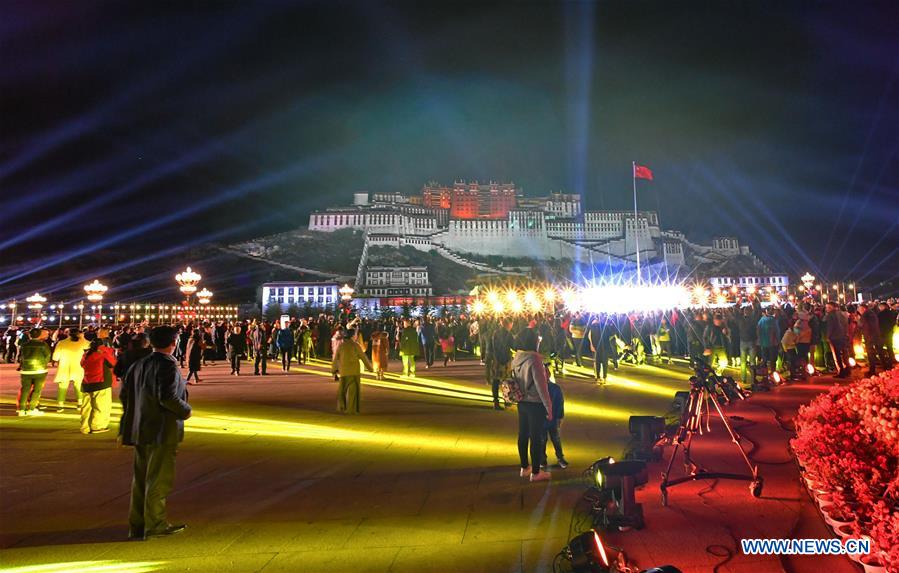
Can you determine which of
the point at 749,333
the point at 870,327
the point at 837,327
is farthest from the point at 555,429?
the point at 870,327

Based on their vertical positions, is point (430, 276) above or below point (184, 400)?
above

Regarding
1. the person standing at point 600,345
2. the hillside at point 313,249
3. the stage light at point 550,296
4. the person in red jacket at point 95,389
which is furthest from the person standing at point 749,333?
the hillside at point 313,249

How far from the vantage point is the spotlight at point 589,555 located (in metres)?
2.58

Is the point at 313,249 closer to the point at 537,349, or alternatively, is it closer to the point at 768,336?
the point at 768,336

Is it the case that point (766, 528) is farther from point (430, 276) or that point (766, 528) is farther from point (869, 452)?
point (430, 276)

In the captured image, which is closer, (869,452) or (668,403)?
Answer: (869,452)

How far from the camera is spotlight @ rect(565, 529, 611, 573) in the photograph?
2580 millimetres

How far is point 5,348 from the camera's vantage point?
2148cm

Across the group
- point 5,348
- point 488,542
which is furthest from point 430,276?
point 488,542

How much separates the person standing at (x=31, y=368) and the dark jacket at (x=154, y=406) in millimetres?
6280

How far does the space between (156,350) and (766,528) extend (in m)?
4.70

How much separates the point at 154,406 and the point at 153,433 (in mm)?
198

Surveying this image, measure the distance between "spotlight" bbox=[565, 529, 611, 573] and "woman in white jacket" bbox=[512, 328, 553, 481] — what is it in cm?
194

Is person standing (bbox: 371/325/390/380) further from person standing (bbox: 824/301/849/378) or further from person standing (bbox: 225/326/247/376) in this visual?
person standing (bbox: 824/301/849/378)
